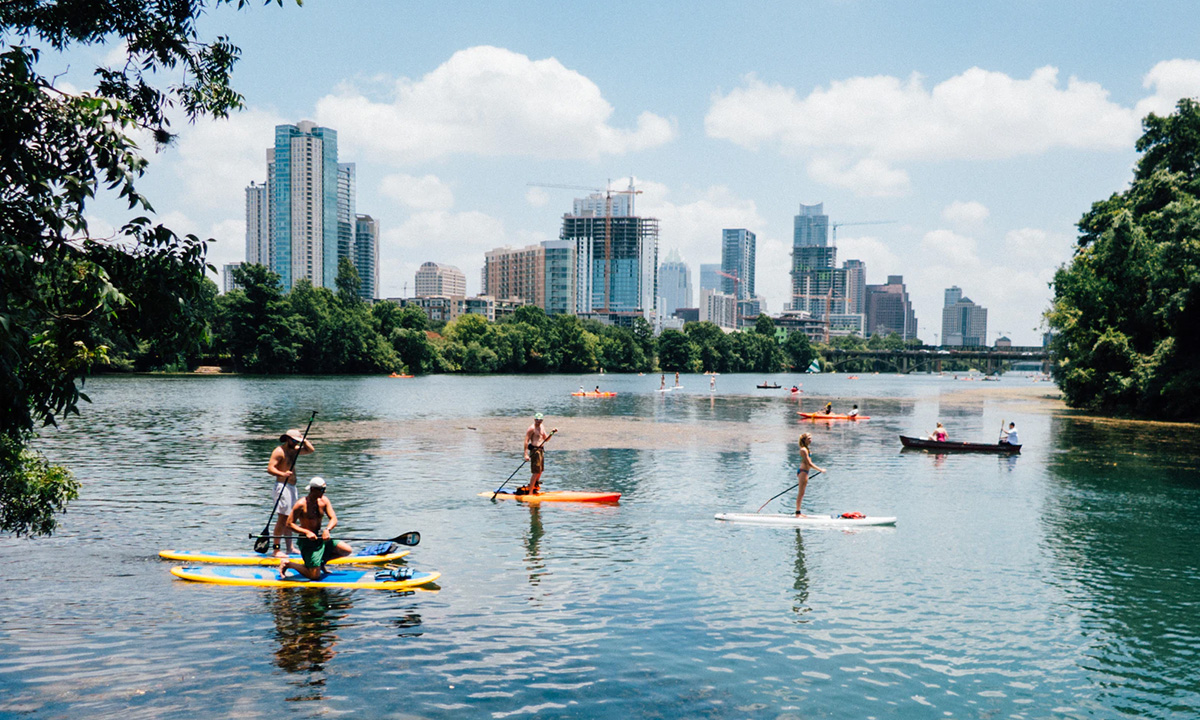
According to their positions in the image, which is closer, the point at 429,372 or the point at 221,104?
the point at 221,104

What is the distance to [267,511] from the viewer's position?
24578 mm

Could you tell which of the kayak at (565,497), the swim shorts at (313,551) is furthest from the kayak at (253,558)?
the kayak at (565,497)

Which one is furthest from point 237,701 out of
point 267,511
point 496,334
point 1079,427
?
point 496,334

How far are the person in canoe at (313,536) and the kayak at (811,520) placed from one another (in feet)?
38.4

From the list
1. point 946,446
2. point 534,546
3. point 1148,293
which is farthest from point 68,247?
point 1148,293

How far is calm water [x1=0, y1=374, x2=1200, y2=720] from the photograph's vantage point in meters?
11.9

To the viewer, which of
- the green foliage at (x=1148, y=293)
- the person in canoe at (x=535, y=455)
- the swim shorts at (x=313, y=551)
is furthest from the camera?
the green foliage at (x=1148, y=293)

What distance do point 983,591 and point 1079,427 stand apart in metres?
51.0

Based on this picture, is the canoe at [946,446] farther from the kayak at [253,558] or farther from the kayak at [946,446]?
the kayak at [253,558]

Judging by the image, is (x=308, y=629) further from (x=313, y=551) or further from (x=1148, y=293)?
(x=1148, y=293)

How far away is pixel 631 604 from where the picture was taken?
1614 cm

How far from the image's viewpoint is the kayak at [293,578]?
55.0 feet

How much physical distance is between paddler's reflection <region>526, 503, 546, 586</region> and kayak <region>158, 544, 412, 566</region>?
2853 millimetres

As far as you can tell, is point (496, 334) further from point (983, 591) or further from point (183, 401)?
point (983, 591)
